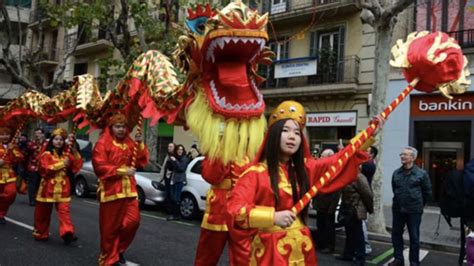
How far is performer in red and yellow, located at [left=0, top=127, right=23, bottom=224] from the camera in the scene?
788 cm

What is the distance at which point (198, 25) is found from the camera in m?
4.08

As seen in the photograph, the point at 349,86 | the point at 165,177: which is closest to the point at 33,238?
the point at 165,177

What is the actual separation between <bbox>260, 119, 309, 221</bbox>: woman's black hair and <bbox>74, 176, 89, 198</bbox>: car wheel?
10.6m

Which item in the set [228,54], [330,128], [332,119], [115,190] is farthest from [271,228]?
[330,128]

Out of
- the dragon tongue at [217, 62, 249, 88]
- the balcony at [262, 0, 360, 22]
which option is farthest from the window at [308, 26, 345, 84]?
the dragon tongue at [217, 62, 249, 88]

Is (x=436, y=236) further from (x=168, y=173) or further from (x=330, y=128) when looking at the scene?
(x=330, y=128)

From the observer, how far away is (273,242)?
282cm

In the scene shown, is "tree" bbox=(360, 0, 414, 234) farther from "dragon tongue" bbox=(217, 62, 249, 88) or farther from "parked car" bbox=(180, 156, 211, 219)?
"dragon tongue" bbox=(217, 62, 249, 88)

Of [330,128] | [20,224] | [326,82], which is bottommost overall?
[20,224]

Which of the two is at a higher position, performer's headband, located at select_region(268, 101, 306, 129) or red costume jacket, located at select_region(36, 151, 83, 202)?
performer's headband, located at select_region(268, 101, 306, 129)

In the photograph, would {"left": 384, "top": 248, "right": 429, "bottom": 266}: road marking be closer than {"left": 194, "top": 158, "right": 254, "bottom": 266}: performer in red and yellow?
No

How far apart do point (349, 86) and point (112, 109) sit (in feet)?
34.3

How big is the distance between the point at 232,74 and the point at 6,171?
19.0ft

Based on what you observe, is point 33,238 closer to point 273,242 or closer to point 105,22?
point 273,242
